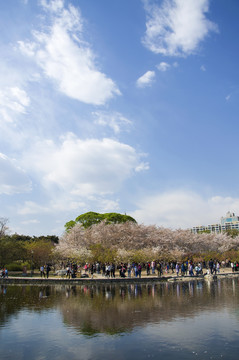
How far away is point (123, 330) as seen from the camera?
471 inches

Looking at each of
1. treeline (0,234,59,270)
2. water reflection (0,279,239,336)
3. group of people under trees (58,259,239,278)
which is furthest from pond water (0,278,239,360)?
treeline (0,234,59,270)

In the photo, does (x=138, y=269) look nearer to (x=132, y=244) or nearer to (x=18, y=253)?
(x=132, y=244)

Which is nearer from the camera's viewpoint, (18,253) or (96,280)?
(96,280)

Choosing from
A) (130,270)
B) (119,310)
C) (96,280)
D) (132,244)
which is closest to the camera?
(119,310)

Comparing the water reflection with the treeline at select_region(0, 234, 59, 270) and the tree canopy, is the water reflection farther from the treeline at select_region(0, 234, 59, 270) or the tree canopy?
the tree canopy

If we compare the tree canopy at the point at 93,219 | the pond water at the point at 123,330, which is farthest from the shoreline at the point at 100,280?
the tree canopy at the point at 93,219

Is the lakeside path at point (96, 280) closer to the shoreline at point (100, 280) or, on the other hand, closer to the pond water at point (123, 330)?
the shoreline at point (100, 280)

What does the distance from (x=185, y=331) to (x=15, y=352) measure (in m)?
6.36

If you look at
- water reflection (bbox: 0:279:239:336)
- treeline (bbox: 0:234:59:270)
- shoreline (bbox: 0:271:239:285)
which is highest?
treeline (bbox: 0:234:59:270)

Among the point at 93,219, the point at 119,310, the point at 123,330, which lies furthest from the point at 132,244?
the point at 123,330

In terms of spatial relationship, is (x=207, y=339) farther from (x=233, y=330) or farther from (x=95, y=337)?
(x=95, y=337)

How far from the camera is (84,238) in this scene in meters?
61.5

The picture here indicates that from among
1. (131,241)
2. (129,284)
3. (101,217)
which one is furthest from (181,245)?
(129,284)

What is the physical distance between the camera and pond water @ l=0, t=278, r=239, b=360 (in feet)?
Result: 31.1
